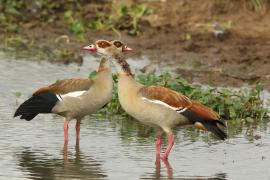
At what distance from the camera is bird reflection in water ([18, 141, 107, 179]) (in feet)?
35.7

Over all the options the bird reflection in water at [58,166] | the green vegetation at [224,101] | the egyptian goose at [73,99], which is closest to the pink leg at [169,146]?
the bird reflection in water at [58,166]

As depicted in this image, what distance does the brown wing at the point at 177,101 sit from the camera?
39.1 feet

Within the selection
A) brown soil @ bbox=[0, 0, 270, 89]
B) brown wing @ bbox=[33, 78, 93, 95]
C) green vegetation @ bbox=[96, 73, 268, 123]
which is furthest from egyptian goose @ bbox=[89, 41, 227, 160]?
brown soil @ bbox=[0, 0, 270, 89]

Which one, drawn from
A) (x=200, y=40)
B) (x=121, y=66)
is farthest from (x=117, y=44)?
(x=200, y=40)

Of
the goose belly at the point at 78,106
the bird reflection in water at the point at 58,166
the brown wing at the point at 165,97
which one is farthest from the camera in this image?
the goose belly at the point at 78,106

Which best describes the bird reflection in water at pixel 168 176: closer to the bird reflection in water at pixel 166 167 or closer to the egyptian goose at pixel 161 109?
the bird reflection in water at pixel 166 167

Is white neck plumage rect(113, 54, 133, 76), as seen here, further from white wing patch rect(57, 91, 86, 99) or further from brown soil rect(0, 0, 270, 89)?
brown soil rect(0, 0, 270, 89)

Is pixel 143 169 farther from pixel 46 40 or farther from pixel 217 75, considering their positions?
pixel 46 40

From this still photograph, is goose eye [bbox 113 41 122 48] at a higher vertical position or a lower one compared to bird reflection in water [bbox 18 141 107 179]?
higher

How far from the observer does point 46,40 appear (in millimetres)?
19266

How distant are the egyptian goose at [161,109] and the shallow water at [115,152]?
0.35m

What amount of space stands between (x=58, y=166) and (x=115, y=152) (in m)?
0.98

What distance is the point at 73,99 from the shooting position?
1270cm

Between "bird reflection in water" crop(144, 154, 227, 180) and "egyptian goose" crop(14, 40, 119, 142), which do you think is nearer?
"bird reflection in water" crop(144, 154, 227, 180)
